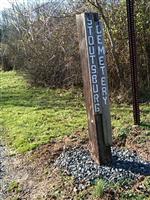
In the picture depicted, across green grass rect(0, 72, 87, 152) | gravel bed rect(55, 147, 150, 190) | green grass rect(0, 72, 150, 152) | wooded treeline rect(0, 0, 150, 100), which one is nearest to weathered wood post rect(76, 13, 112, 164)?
gravel bed rect(55, 147, 150, 190)

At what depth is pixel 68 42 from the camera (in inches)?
504

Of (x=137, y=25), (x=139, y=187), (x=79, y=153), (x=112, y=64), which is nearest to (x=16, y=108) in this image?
(x=112, y=64)

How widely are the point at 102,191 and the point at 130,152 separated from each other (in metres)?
1.38

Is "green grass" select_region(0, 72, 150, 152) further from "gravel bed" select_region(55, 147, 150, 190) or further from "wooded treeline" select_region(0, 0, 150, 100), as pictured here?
"gravel bed" select_region(55, 147, 150, 190)

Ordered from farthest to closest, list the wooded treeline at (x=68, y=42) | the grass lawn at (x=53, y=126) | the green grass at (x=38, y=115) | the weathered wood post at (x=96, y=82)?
the wooded treeline at (x=68, y=42) < the green grass at (x=38, y=115) < the weathered wood post at (x=96, y=82) < the grass lawn at (x=53, y=126)

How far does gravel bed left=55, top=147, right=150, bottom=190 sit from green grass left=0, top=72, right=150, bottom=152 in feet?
3.89

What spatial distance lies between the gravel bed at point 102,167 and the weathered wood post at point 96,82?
178mm

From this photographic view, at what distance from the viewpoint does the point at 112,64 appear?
35.4 ft

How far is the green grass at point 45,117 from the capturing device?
791 cm

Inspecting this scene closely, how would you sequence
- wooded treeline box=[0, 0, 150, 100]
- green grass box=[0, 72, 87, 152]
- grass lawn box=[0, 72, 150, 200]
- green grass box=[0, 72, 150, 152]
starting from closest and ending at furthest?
1. grass lawn box=[0, 72, 150, 200]
2. green grass box=[0, 72, 150, 152]
3. green grass box=[0, 72, 87, 152]
4. wooded treeline box=[0, 0, 150, 100]

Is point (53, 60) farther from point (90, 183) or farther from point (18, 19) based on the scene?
point (90, 183)

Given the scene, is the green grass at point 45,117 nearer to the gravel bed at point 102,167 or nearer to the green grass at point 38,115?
the green grass at point 38,115

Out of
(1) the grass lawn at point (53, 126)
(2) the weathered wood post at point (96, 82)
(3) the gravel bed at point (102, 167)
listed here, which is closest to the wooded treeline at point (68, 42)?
(1) the grass lawn at point (53, 126)

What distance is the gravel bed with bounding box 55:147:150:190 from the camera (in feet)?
17.7
